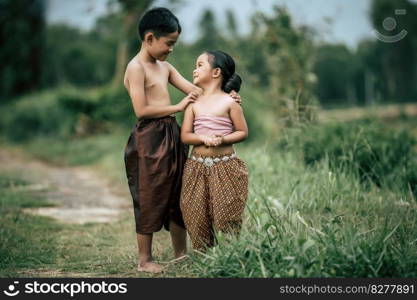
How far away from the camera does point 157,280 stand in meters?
2.93

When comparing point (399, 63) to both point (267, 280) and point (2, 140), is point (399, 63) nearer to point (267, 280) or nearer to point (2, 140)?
point (2, 140)

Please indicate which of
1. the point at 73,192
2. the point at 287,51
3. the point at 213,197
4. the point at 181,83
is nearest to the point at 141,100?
the point at 181,83

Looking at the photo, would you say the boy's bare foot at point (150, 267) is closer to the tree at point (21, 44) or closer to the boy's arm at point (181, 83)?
the boy's arm at point (181, 83)

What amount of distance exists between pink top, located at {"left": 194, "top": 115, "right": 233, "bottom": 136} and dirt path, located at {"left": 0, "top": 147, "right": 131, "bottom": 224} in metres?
2.27

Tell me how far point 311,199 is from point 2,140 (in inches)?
585

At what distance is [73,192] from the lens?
7199 millimetres

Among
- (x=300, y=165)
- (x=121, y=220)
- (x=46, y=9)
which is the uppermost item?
(x=46, y=9)

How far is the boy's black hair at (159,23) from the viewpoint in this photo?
3.56 m

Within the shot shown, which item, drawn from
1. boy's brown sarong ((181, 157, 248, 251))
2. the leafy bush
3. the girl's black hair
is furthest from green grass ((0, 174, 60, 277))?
the leafy bush

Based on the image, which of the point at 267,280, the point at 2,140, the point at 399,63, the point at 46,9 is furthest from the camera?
the point at 399,63

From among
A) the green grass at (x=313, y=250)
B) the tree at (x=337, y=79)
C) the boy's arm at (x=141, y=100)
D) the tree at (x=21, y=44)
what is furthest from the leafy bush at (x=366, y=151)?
the tree at (x=337, y=79)

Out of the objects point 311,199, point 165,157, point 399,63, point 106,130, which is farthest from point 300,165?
point 399,63

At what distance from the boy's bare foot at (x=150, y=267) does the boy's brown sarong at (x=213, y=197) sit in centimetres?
29

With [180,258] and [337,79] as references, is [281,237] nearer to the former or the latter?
[180,258]
